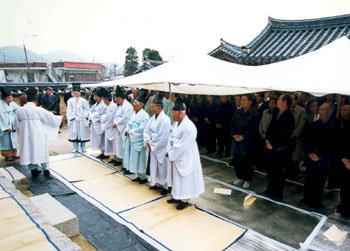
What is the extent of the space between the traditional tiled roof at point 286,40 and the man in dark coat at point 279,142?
470 cm

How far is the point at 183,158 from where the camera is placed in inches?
174

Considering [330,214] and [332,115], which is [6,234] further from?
[332,115]

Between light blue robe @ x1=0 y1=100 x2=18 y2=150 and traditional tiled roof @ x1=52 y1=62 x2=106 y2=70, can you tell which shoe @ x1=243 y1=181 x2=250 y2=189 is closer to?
light blue robe @ x1=0 y1=100 x2=18 y2=150

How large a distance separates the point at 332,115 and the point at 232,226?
9.64ft

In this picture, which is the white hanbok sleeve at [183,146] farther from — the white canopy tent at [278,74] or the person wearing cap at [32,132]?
the person wearing cap at [32,132]

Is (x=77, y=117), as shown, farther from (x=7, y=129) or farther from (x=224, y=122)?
(x=224, y=122)

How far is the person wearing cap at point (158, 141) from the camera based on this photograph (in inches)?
198

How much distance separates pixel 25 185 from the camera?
5402 millimetres

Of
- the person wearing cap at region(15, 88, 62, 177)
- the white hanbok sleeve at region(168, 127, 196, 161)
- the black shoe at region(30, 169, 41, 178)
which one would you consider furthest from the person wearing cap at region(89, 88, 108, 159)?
the white hanbok sleeve at region(168, 127, 196, 161)

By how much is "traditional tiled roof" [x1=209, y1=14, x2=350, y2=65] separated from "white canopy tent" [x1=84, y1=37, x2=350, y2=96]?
4.10 metres

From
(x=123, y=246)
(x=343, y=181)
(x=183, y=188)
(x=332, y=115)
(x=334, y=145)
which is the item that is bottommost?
(x=123, y=246)

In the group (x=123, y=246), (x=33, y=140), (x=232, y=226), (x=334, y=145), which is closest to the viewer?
(x=123, y=246)

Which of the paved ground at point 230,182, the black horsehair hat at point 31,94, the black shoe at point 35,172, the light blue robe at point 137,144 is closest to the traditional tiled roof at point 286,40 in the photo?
the paved ground at point 230,182

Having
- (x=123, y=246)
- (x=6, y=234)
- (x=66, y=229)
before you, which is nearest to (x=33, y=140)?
(x=66, y=229)
